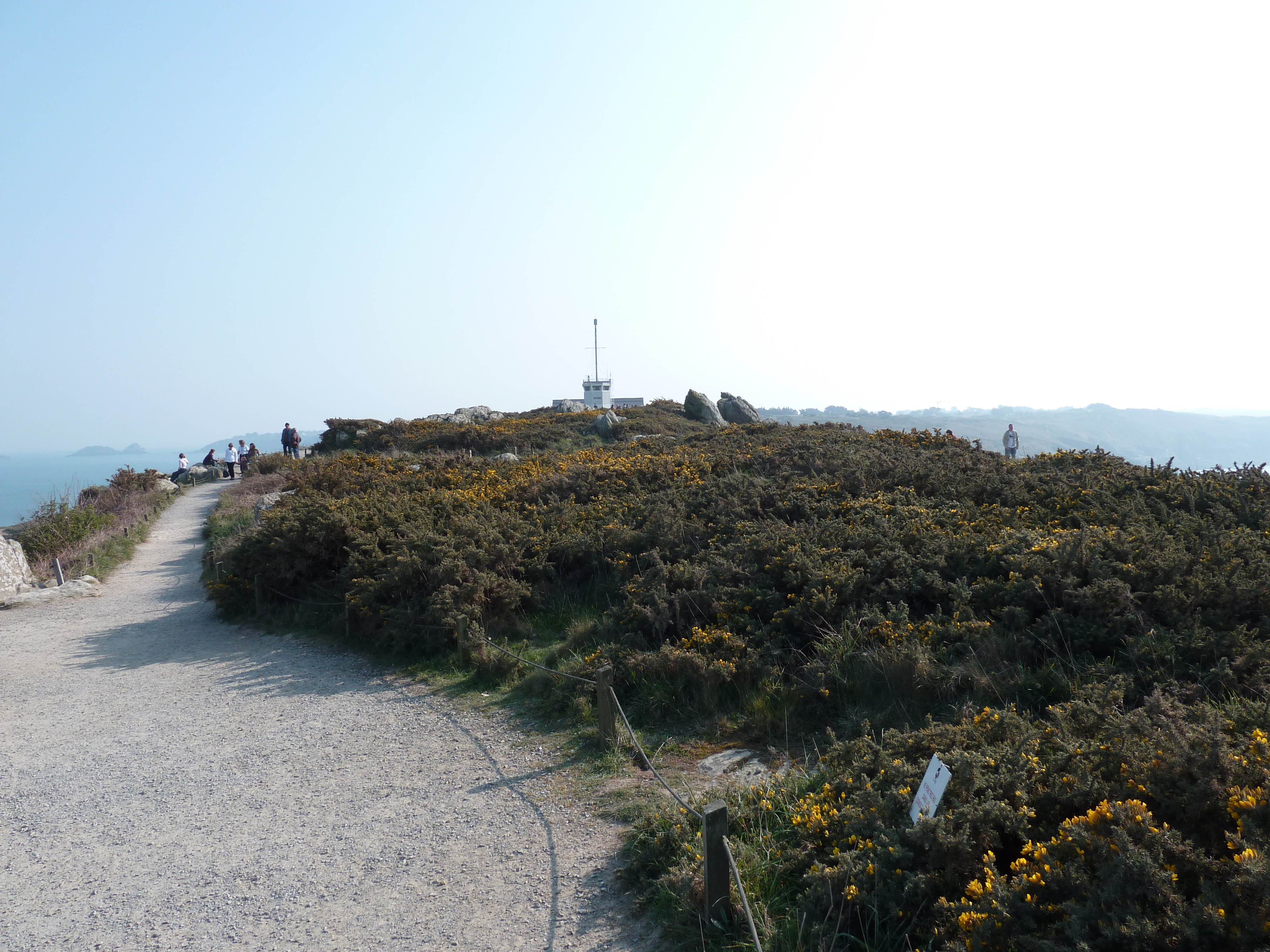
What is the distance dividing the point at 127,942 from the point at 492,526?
599 centimetres

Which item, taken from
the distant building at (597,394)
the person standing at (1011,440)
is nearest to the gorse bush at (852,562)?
the person standing at (1011,440)

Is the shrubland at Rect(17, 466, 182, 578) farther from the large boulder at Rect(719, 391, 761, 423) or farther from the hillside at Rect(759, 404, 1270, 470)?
the hillside at Rect(759, 404, 1270, 470)

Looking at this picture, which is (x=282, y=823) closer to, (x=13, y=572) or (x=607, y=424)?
(x=13, y=572)

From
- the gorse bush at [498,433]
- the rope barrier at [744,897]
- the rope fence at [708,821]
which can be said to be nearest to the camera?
the rope barrier at [744,897]

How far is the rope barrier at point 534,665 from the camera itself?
622cm

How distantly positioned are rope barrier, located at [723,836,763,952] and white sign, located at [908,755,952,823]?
0.89 meters

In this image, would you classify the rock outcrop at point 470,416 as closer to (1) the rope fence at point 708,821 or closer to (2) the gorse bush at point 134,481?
(2) the gorse bush at point 134,481

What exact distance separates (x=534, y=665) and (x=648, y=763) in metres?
2.02

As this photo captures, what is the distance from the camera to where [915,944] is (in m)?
3.12

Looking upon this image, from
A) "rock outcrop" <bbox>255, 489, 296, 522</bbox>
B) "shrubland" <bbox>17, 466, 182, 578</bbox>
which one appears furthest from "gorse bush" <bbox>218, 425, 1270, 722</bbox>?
"shrubland" <bbox>17, 466, 182, 578</bbox>

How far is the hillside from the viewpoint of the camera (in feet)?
312

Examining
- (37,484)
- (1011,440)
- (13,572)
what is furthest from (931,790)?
(37,484)

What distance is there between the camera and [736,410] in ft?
107

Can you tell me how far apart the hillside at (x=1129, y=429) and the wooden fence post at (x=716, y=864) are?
6508 cm
